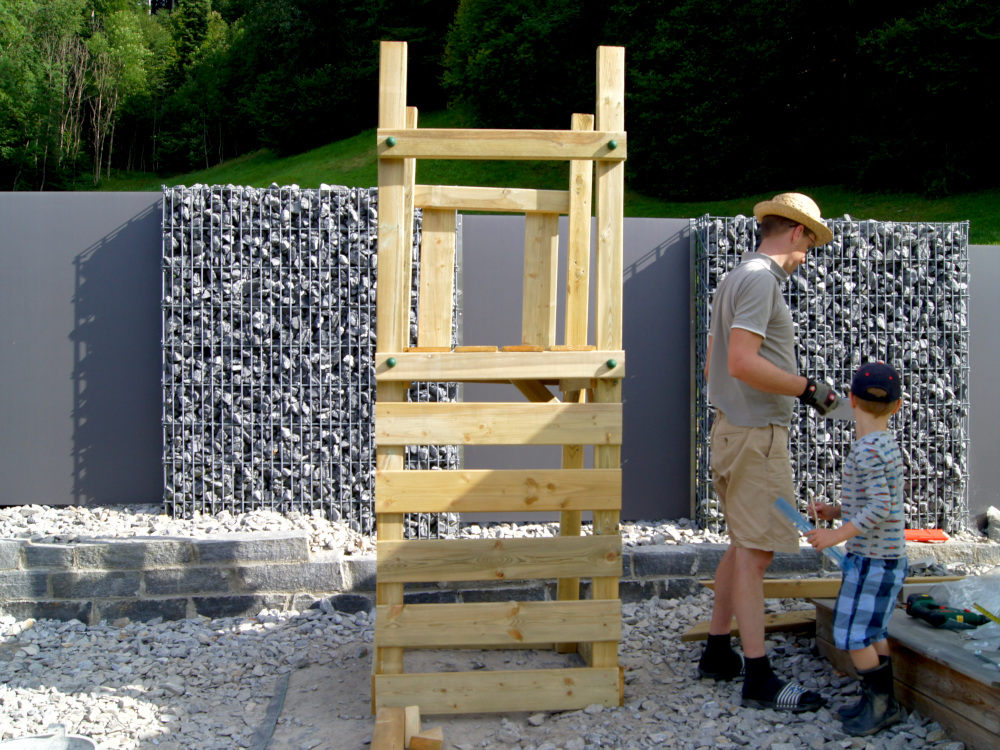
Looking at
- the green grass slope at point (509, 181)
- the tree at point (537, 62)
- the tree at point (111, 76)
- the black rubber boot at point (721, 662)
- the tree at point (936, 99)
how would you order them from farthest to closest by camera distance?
the tree at point (111, 76)
the tree at point (537, 62)
the tree at point (936, 99)
the green grass slope at point (509, 181)
the black rubber boot at point (721, 662)

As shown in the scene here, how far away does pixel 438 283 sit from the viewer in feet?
11.2

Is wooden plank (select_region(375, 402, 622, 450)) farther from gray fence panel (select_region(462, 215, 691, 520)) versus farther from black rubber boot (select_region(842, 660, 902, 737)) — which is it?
gray fence panel (select_region(462, 215, 691, 520))

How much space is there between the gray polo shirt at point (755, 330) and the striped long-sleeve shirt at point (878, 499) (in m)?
0.32

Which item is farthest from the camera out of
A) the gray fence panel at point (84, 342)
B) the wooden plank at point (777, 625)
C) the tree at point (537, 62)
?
the tree at point (537, 62)

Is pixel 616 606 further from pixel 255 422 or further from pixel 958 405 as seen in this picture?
pixel 958 405

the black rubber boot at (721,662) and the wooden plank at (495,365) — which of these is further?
the black rubber boot at (721,662)

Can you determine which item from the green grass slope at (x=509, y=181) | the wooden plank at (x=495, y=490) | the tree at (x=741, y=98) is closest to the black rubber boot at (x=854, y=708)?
the wooden plank at (x=495, y=490)

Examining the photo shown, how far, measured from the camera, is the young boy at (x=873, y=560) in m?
2.62

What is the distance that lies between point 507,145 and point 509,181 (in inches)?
784

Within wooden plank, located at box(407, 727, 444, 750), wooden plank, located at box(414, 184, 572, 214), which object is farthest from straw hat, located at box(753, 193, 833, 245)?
wooden plank, located at box(407, 727, 444, 750)

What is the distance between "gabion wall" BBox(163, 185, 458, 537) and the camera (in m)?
5.18

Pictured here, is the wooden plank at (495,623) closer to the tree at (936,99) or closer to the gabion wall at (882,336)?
the gabion wall at (882,336)

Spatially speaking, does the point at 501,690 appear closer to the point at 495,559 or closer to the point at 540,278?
the point at 495,559

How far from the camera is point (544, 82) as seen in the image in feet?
75.3
